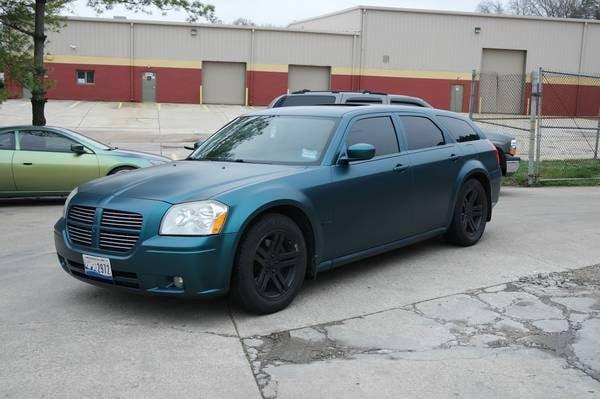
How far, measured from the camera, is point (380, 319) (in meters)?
4.96

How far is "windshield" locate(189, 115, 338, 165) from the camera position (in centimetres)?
573

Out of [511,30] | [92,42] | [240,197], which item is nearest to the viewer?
[240,197]

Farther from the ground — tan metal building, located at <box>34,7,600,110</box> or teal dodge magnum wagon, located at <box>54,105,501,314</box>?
tan metal building, located at <box>34,7,600,110</box>

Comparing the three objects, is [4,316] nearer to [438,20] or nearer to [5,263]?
[5,263]

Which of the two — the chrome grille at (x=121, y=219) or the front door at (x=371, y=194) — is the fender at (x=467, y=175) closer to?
the front door at (x=371, y=194)

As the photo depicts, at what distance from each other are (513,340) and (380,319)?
96 centimetres

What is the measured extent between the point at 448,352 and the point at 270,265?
1463 mm

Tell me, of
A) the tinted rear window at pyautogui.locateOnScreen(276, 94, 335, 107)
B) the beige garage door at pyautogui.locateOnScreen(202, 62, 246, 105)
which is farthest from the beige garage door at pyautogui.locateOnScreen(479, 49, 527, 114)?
the tinted rear window at pyautogui.locateOnScreen(276, 94, 335, 107)

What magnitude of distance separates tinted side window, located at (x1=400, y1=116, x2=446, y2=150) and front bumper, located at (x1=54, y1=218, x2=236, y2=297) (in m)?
2.70

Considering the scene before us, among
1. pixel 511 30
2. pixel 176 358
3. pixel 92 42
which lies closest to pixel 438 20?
pixel 511 30

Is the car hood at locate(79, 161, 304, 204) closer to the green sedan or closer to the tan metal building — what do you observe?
the green sedan

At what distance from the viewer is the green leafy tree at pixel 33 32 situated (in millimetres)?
13945

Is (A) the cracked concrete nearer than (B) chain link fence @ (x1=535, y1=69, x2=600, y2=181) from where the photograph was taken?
Yes

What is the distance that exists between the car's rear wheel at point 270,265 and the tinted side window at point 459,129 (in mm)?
2925
